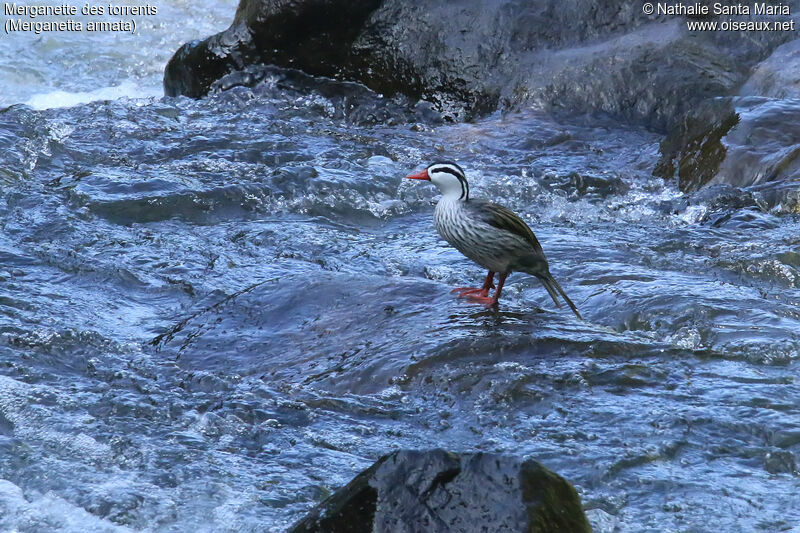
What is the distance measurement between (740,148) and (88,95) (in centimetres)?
789

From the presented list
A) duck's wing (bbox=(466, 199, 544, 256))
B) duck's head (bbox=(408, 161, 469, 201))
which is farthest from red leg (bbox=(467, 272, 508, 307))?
duck's head (bbox=(408, 161, 469, 201))

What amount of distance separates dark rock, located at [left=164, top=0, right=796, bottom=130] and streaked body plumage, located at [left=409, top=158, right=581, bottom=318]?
4301 millimetres

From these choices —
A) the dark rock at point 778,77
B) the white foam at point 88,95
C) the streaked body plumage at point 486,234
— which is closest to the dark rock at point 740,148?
the dark rock at point 778,77

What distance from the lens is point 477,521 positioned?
11.7 ft

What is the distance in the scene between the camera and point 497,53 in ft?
34.0

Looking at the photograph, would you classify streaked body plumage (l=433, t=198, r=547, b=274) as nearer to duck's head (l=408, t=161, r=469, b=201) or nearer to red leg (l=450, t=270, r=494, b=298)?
duck's head (l=408, t=161, r=469, b=201)

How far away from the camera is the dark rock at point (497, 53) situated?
982 centimetres

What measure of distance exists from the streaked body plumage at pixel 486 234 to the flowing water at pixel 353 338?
22 cm

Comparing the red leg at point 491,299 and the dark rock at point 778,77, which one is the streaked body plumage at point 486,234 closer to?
the red leg at point 491,299

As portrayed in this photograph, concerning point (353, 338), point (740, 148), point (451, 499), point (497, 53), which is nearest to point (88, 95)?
point (497, 53)

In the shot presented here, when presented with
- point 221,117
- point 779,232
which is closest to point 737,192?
point 779,232

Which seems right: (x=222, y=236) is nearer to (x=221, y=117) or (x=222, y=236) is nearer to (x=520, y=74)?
(x=221, y=117)

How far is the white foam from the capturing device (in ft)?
40.2

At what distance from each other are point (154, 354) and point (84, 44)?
9.93 meters
